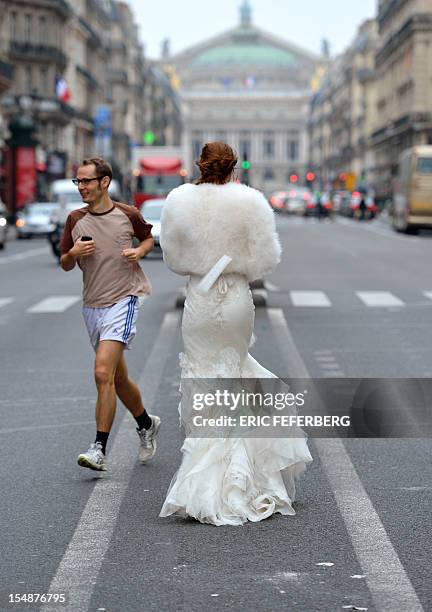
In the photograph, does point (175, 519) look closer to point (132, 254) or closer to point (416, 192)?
point (132, 254)

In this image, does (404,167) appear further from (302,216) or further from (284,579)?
(284,579)

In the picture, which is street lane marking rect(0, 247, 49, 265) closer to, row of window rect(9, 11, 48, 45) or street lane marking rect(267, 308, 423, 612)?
street lane marking rect(267, 308, 423, 612)

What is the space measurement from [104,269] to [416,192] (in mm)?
49367

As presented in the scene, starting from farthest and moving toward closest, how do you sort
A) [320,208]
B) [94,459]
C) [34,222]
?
[320,208] < [34,222] < [94,459]

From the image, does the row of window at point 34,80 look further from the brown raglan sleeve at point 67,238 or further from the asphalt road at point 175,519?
the brown raglan sleeve at point 67,238

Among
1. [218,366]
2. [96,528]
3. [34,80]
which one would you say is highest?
[34,80]

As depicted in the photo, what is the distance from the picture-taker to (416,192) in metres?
56.9

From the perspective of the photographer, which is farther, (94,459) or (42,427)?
(42,427)

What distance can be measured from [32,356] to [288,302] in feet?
25.7

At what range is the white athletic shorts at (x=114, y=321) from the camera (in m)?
8.32

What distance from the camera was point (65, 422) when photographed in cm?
1049

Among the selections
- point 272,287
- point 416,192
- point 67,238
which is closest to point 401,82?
point 416,192

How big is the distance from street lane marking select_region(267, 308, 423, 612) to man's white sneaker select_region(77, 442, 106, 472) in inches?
47.7

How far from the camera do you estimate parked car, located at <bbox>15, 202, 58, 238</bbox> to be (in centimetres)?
5559
